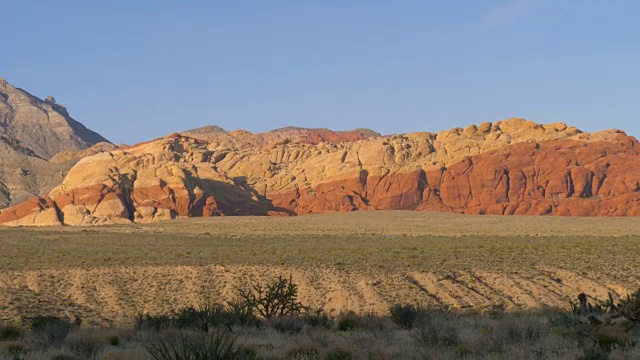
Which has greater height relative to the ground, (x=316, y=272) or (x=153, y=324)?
(x=153, y=324)

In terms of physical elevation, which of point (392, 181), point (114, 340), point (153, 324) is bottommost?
point (153, 324)

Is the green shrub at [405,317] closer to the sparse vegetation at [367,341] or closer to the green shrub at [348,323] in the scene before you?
the sparse vegetation at [367,341]

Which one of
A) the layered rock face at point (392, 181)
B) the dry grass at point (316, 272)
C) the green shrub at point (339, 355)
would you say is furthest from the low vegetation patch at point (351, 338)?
the layered rock face at point (392, 181)

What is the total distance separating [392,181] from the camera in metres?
116

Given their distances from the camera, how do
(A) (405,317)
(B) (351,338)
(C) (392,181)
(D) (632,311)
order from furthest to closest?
(C) (392,181)
(A) (405,317)
(B) (351,338)
(D) (632,311)

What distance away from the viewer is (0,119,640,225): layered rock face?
106 metres

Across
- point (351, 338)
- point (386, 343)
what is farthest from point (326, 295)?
point (386, 343)

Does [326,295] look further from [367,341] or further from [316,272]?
[367,341]

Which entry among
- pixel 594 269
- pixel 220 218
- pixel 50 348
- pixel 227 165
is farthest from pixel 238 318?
pixel 227 165

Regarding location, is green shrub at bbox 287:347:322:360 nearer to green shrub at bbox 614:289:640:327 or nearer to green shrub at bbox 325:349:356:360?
green shrub at bbox 325:349:356:360

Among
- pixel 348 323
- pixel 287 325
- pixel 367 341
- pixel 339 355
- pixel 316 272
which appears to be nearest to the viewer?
pixel 339 355

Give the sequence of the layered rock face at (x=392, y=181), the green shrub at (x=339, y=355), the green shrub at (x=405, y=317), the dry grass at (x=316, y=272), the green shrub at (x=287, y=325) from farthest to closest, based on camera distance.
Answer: the layered rock face at (x=392, y=181)
the dry grass at (x=316, y=272)
the green shrub at (x=405, y=317)
the green shrub at (x=287, y=325)
the green shrub at (x=339, y=355)

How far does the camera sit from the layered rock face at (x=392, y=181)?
4188 inches

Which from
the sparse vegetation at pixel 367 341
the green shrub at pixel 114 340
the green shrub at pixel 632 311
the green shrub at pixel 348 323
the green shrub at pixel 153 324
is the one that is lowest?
the green shrub at pixel 153 324
